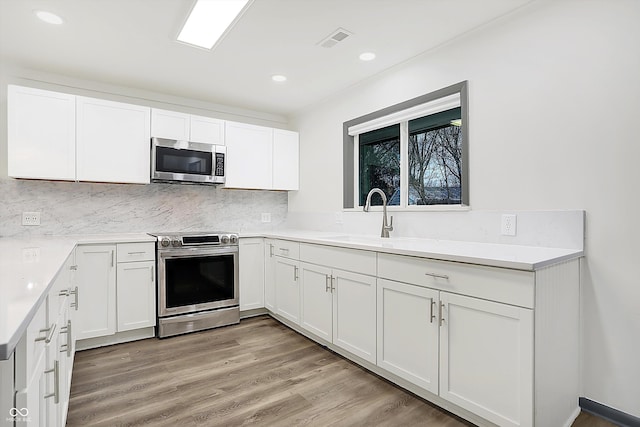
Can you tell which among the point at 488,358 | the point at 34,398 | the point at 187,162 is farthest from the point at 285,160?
the point at 34,398

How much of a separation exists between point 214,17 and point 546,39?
2.04 meters

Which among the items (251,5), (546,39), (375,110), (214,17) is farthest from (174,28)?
(546,39)

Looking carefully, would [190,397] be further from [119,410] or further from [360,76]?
[360,76]

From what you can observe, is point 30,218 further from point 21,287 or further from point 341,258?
point 341,258

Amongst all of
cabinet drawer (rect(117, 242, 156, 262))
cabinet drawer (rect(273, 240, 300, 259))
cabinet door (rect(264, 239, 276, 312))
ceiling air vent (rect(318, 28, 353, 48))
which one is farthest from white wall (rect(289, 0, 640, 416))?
cabinet drawer (rect(117, 242, 156, 262))

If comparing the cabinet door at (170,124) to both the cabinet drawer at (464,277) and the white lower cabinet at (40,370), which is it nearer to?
the white lower cabinet at (40,370)

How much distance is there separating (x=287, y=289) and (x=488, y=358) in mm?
1967

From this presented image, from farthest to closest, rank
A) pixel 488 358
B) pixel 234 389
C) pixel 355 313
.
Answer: pixel 355 313, pixel 234 389, pixel 488 358

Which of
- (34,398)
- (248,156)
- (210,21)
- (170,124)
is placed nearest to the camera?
(34,398)

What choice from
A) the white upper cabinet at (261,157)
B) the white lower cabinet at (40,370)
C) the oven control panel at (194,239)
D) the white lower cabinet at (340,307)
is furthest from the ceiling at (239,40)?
the white lower cabinet at (40,370)

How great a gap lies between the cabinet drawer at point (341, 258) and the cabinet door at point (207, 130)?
5.18 feet

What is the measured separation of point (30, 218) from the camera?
10.1ft

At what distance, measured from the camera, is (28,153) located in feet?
9.25

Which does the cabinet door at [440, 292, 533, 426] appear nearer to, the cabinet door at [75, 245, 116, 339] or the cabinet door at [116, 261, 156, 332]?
the cabinet door at [116, 261, 156, 332]
